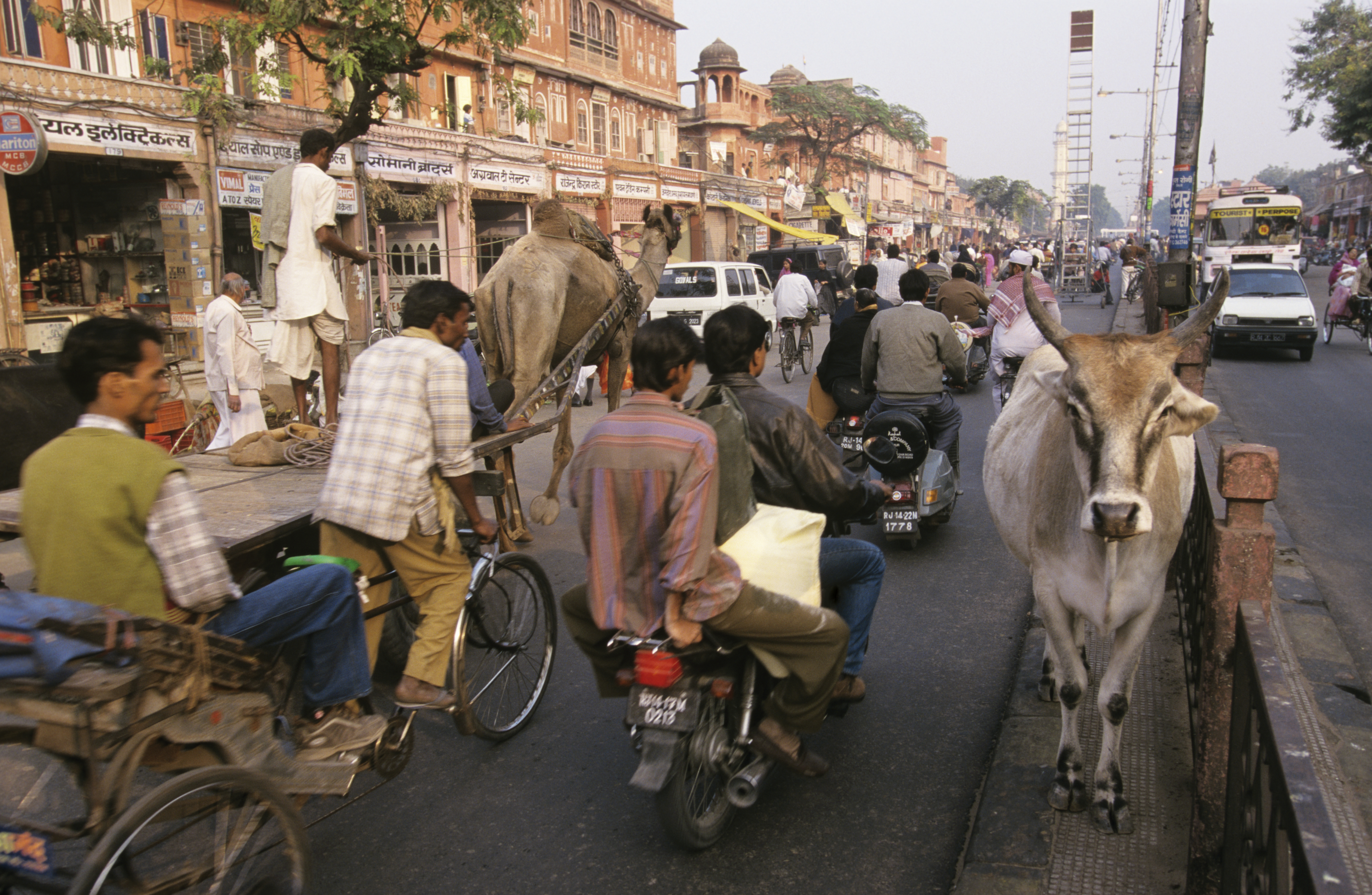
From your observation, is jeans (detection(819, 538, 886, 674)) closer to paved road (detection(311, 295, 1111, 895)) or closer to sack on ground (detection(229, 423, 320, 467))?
paved road (detection(311, 295, 1111, 895))

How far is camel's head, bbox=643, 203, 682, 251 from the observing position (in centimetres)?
866

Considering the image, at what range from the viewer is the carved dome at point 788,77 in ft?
183

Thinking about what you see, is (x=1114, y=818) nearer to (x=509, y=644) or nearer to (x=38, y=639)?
(x=509, y=644)

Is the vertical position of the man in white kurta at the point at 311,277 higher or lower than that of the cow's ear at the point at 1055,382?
higher

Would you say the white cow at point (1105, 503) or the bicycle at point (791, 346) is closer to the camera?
the white cow at point (1105, 503)

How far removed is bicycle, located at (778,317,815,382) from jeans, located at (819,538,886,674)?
39.1 feet

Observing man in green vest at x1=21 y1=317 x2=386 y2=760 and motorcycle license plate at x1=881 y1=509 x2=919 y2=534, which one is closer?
man in green vest at x1=21 y1=317 x2=386 y2=760

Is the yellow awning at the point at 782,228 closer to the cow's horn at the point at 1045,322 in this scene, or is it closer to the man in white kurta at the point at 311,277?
the man in white kurta at the point at 311,277

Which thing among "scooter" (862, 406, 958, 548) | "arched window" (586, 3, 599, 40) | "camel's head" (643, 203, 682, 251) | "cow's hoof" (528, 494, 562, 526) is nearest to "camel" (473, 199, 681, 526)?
"cow's hoof" (528, 494, 562, 526)

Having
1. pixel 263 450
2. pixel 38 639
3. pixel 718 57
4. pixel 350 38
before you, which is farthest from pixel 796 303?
pixel 718 57

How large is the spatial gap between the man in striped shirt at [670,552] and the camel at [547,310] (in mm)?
3319

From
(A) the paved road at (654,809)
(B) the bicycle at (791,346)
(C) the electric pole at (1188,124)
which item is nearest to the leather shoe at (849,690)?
(A) the paved road at (654,809)

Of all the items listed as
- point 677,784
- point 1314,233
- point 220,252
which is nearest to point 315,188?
point 677,784

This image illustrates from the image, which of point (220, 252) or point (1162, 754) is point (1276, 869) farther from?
point (220, 252)
